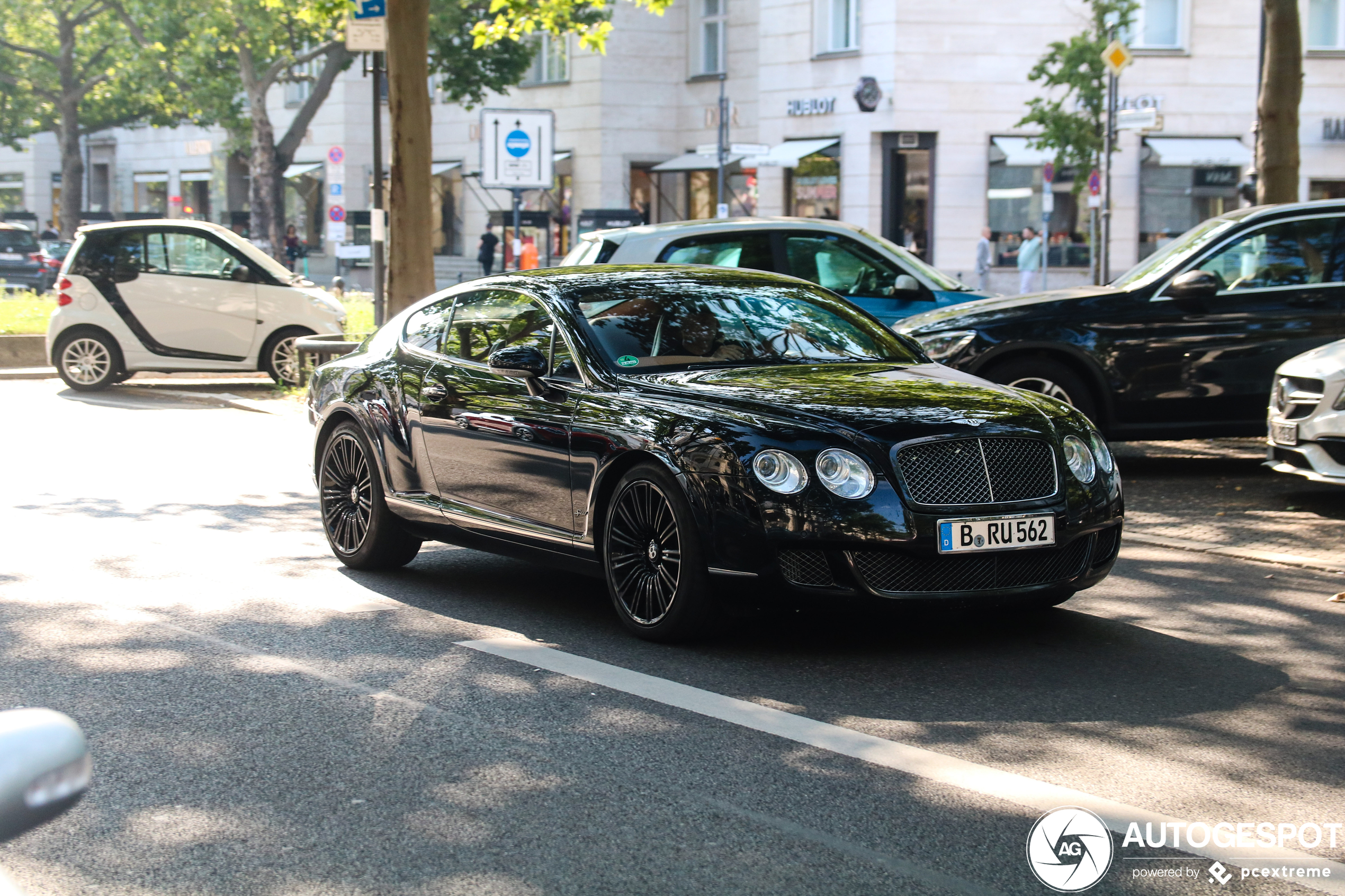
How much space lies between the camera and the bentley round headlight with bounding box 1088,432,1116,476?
250 inches

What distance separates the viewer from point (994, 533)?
586cm

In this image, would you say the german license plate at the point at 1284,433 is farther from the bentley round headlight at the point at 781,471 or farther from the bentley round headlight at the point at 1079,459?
the bentley round headlight at the point at 781,471

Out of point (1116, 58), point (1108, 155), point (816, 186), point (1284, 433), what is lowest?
point (1284, 433)

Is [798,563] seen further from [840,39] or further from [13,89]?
[13,89]

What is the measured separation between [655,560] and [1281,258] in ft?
21.8

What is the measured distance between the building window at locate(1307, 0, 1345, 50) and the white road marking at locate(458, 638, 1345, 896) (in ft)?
117

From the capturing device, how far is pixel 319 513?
995 cm

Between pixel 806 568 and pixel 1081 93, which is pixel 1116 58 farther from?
pixel 806 568

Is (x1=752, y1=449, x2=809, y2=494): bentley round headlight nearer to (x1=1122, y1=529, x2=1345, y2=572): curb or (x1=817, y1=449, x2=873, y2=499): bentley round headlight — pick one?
(x1=817, y1=449, x2=873, y2=499): bentley round headlight

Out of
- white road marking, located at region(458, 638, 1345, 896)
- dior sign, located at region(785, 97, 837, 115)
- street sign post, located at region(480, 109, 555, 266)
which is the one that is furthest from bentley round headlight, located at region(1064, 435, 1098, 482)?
dior sign, located at region(785, 97, 837, 115)

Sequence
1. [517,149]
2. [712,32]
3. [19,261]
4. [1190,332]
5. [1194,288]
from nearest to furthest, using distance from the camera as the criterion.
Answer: [1194,288] < [1190,332] < [517,149] < [19,261] < [712,32]

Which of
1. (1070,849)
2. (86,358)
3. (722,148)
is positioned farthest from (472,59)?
(1070,849)

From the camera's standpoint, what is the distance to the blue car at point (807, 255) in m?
12.5

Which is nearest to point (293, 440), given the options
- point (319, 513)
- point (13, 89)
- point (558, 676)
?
point (319, 513)
